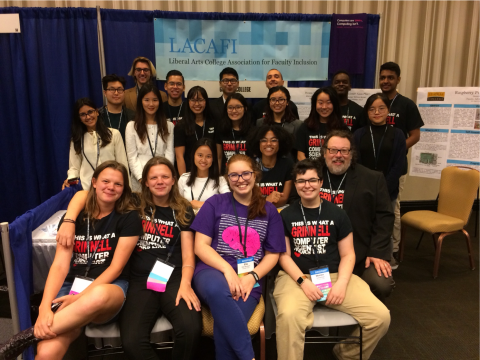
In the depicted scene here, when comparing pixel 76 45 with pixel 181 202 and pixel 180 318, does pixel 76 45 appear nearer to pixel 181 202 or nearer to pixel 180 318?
pixel 181 202

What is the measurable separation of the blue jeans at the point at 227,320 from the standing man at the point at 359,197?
882mm

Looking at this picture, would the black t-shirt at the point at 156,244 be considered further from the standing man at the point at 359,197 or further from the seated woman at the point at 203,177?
the standing man at the point at 359,197

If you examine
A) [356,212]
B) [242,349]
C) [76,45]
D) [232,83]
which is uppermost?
[76,45]

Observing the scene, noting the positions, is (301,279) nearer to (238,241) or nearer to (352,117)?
(238,241)

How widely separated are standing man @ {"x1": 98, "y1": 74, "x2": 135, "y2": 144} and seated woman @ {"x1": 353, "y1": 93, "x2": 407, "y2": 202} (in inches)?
82.6

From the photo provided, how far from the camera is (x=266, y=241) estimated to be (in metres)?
1.96

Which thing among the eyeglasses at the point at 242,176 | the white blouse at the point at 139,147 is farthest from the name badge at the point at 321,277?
the white blouse at the point at 139,147

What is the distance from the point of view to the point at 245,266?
1872 mm

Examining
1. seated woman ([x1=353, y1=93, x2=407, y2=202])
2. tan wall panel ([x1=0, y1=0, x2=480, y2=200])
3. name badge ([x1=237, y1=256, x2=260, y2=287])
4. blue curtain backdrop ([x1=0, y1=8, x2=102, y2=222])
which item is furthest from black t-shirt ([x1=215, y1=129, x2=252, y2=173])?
tan wall panel ([x1=0, y1=0, x2=480, y2=200])

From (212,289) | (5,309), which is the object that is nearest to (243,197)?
(212,289)

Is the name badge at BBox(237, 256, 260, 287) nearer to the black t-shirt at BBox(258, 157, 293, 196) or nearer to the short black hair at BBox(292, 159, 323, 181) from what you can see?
the short black hair at BBox(292, 159, 323, 181)

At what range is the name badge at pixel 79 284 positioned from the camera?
69.0 inches

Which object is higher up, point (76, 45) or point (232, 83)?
point (76, 45)

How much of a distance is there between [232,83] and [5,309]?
2707 millimetres
